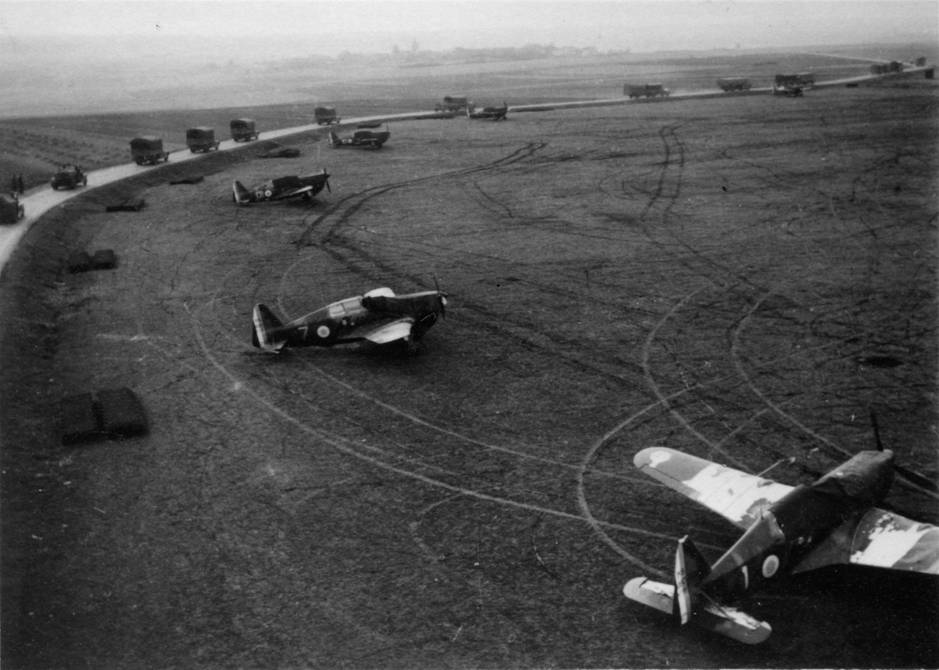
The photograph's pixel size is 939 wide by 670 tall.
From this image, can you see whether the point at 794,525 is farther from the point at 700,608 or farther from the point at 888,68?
the point at 888,68

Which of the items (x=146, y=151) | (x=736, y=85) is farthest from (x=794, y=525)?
(x=736, y=85)

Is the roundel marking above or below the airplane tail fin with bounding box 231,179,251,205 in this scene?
below

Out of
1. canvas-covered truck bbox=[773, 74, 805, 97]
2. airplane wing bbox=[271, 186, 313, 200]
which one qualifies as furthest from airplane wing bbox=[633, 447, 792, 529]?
canvas-covered truck bbox=[773, 74, 805, 97]

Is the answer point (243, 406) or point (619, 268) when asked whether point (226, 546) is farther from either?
point (619, 268)

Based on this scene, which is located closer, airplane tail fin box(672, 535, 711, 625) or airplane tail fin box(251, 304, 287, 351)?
airplane tail fin box(672, 535, 711, 625)

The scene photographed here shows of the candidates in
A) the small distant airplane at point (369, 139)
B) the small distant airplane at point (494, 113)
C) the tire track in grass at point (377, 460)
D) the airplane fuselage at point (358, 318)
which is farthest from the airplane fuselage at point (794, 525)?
the small distant airplane at point (494, 113)

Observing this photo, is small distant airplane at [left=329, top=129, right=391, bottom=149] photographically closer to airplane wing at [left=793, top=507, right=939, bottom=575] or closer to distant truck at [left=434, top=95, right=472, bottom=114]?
distant truck at [left=434, top=95, right=472, bottom=114]

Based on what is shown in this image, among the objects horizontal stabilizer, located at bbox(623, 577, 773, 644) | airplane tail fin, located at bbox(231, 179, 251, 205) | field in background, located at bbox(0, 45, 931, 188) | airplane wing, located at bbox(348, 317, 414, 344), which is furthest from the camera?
field in background, located at bbox(0, 45, 931, 188)
